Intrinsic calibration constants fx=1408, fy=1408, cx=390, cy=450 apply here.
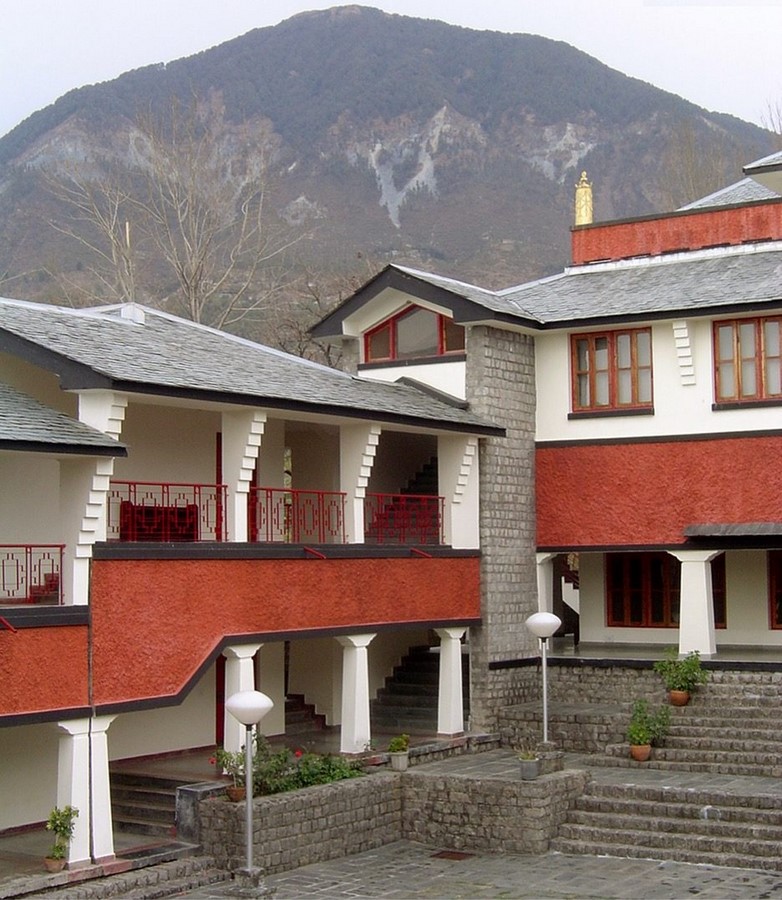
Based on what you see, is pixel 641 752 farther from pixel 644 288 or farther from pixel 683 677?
pixel 644 288

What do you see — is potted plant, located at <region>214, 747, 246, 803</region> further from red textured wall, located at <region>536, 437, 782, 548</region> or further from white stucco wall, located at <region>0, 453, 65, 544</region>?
red textured wall, located at <region>536, 437, 782, 548</region>

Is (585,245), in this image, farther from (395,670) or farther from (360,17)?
(360,17)

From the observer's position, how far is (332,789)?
16.2 m

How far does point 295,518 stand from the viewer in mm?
19016

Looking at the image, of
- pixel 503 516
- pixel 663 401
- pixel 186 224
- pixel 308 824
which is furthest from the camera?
pixel 186 224

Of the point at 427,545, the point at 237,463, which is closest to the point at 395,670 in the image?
the point at 427,545

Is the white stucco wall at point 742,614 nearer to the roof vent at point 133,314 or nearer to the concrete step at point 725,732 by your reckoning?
the concrete step at point 725,732

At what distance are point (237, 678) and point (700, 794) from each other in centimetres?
549

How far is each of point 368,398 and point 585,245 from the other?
654 cm

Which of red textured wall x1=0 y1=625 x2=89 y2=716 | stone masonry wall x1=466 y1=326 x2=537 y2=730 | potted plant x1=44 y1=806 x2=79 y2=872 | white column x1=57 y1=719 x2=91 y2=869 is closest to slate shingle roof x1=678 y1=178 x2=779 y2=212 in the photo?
stone masonry wall x1=466 y1=326 x2=537 y2=730

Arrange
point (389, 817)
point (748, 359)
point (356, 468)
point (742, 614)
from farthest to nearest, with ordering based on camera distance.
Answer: point (742, 614) < point (748, 359) < point (356, 468) < point (389, 817)

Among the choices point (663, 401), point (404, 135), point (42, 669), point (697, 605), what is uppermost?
point (404, 135)

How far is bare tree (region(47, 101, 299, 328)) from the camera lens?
114 feet

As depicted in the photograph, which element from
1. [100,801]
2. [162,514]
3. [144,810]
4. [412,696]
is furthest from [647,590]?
[100,801]
